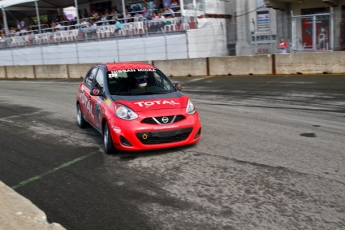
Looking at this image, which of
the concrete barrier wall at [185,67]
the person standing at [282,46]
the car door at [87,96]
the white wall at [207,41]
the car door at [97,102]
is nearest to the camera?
the car door at [97,102]

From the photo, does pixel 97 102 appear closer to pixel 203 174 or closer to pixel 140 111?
pixel 140 111

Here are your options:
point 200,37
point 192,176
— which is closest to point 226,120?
point 192,176

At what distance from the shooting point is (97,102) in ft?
23.8

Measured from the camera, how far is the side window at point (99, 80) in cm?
744

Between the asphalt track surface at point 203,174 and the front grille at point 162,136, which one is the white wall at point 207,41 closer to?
the asphalt track surface at point 203,174

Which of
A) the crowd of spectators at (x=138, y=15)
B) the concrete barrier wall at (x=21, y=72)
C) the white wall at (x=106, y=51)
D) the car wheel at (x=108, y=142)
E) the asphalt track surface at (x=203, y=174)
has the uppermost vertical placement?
the crowd of spectators at (x=138, y=15)

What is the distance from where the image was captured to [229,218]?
4074mm

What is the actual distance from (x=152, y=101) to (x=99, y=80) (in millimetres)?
1622

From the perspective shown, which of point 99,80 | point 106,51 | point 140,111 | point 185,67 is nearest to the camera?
point 140,111

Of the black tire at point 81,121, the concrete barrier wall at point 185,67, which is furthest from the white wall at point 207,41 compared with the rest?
the black tire at point 81,121

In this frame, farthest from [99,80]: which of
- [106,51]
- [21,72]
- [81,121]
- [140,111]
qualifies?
[21,72]

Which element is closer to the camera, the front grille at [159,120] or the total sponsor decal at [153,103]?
the front grille at [159,120]

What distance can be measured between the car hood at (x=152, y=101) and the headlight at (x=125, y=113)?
0.07m

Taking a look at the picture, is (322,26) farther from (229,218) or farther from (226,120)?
(229,218)
